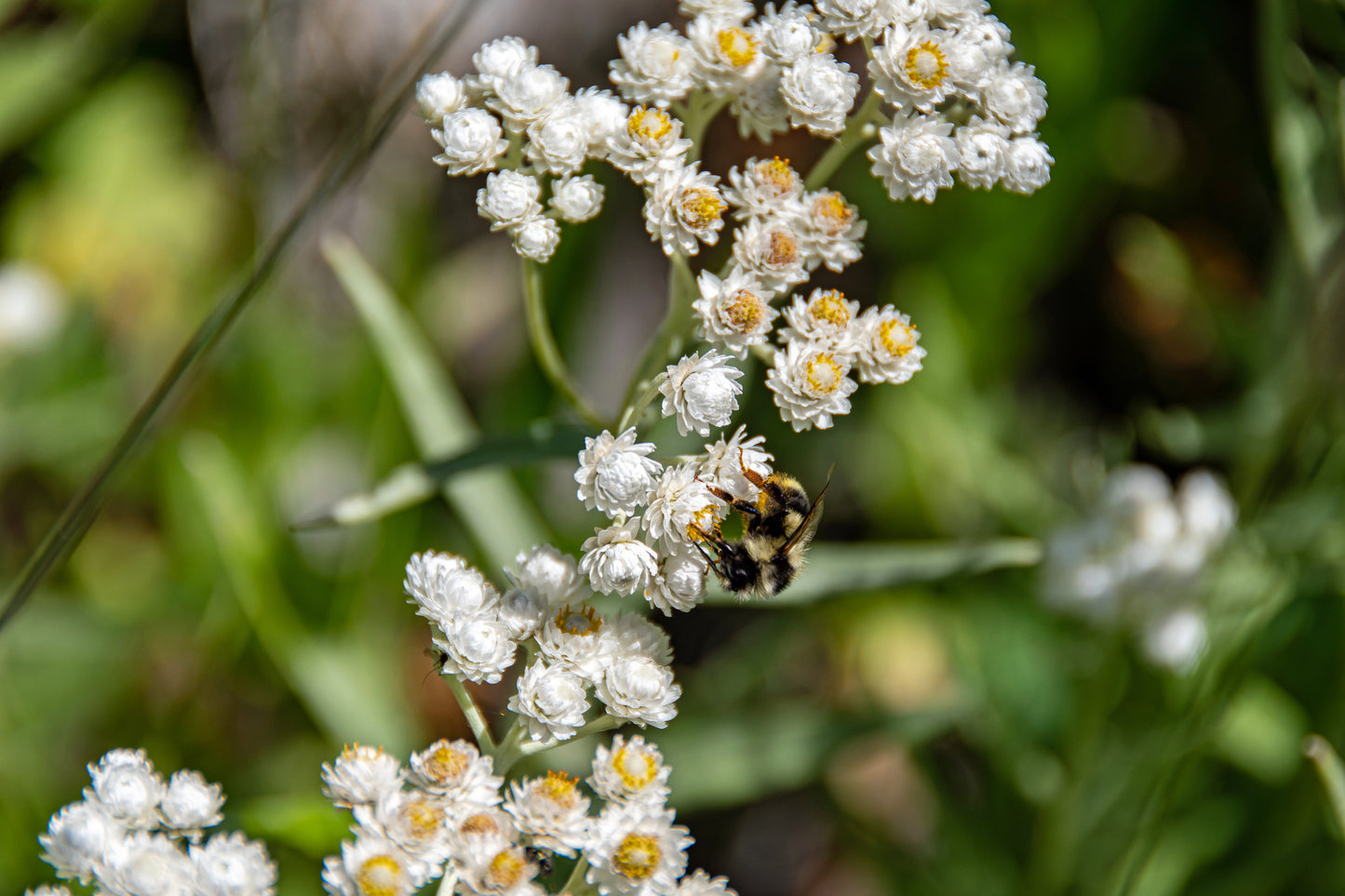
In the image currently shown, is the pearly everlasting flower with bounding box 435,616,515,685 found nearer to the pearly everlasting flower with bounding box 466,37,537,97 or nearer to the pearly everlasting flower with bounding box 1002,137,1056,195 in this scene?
the pearly everlasting flower with bounding box 466,37,537,97

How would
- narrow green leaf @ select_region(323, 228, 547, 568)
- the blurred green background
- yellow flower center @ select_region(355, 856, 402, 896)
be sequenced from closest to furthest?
yellow flower center @ select_region(355, 856, 402, 896), narrow green leaf @ select_region(323, 228, 547, 568), the blurred green background

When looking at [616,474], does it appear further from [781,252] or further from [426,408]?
[426,408]

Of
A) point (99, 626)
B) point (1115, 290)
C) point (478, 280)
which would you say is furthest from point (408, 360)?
point (1115, 290)

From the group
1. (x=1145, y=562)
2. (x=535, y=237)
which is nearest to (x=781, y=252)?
(x=535, y=237)

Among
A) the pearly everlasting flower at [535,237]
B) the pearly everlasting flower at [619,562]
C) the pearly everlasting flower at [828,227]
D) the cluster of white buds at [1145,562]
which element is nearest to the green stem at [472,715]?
the pearly everlasting flower at [619,562]

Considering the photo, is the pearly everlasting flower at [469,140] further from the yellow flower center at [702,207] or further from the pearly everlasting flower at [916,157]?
the pearly everlasting flower at [916,157]

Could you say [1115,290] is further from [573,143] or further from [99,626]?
[99,626]

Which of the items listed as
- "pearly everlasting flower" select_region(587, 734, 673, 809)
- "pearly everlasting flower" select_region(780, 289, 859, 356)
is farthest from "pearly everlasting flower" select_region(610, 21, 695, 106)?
"pearly everlasting flower" select_region(587, 734, 673, 809)
